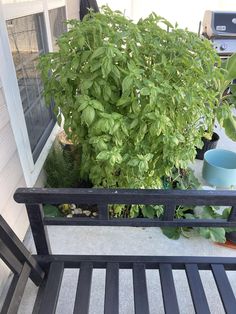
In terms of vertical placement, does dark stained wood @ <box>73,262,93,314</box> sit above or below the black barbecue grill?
below

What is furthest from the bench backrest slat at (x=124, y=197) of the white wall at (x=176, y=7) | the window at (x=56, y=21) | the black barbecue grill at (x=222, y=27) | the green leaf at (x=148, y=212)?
the white wall at (x=176, y=7)

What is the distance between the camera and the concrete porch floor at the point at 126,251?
1.29 metres

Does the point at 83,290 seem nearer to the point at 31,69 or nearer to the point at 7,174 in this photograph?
the point at 7,174

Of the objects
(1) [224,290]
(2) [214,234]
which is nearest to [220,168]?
(2) [214,234]

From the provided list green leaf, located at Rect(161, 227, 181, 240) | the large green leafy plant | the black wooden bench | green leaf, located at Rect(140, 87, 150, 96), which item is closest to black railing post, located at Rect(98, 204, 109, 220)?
the black wooden bench

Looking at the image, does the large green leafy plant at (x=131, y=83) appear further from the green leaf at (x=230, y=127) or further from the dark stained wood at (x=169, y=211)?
the green leaf at (x=230, y=127)

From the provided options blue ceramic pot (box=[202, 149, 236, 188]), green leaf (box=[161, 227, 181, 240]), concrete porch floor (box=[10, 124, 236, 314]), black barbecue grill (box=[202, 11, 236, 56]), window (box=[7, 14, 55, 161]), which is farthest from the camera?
black barbecue grill (box=[202, 11, 236, 56])

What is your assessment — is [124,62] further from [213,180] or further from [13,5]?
[213,180]

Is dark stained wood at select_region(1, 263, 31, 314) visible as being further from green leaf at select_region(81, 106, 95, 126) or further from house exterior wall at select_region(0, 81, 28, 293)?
green leaf at select_region(81, 106, 95, 126)

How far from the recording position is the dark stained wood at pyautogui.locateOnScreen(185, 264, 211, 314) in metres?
1.01

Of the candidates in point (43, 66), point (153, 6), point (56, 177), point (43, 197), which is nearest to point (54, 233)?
point (56, 177)

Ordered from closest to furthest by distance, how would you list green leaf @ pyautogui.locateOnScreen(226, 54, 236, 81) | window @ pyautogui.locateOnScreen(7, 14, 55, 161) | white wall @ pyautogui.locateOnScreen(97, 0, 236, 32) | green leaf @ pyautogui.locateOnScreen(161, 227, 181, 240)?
window @ pyautogui.locateOnScreen(7, 14, 55, 161)
green leaf @ pyautogui.locateOnScreen(161, 227, 181, 240)
green leaf @ pyautogui.locateOnScreen(226, 54, 236, 81)
white wall @ pyautogui.locateOnScreen(97, 0, 236, 32)

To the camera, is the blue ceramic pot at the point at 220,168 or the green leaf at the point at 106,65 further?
the blue ceramic pot at the point at 220,168

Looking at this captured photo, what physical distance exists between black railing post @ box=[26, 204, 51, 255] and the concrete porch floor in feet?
1.02
